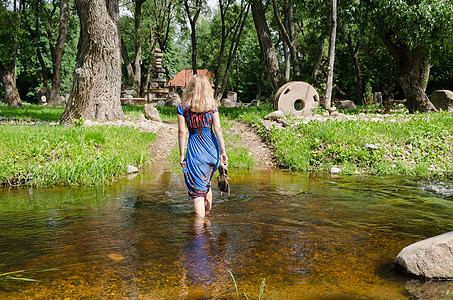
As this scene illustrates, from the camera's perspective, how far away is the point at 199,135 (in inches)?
190

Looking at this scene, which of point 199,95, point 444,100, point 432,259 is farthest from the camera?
point 444,100

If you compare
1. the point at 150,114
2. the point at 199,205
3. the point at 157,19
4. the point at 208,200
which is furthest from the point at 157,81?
the point at 199,205

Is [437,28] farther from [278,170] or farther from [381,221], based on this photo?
[381,221]

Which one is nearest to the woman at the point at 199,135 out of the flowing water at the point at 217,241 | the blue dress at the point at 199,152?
the blue dress at the point at 199,152

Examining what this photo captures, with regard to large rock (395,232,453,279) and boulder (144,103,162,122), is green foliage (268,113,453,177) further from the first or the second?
large rock (395,232,453,279)

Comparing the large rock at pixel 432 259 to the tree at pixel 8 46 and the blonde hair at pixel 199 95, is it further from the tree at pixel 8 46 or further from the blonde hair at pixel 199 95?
the tree at pixel 8 46

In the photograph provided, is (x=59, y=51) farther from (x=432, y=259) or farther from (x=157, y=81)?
(x=432, y=259)

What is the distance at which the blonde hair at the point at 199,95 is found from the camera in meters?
4.67

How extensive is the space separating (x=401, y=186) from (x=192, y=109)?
4.50 meters

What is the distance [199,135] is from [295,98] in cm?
891

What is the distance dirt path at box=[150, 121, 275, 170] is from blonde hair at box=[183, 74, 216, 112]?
4850 millimetres

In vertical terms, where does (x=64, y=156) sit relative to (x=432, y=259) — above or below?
above

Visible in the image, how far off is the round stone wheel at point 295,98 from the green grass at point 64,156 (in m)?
5.42

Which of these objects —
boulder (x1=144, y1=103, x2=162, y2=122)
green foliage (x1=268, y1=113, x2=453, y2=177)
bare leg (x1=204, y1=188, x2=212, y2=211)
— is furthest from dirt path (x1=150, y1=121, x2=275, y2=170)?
bare leg (x1=204, y1=188, x2=212, y2=211)
